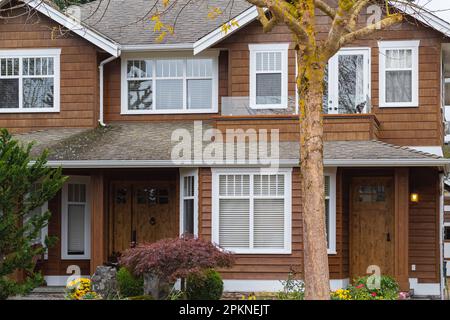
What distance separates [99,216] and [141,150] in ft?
5.79

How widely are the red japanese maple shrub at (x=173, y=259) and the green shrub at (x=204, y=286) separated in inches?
33.3

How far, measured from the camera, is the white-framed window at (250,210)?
18625 millimetres

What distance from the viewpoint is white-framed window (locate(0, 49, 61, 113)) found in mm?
21516

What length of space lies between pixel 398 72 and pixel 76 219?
847 cm

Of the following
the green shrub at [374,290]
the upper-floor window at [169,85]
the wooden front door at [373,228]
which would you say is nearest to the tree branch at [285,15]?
the green shrub at [374,290]

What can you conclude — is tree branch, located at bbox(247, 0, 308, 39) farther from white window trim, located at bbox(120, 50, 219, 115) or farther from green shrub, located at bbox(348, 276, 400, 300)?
white window trim, located at bbox(120, 50, 219, 115)

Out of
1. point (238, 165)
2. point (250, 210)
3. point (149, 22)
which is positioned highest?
point (149, 22)

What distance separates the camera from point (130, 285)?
54.5 ft

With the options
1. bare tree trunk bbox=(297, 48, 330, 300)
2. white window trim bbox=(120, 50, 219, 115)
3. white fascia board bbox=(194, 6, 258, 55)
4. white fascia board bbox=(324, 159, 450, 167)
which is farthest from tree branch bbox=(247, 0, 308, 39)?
white window trim bbox=(120, 50, 219, 115)

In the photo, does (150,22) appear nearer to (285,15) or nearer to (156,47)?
(156,47)

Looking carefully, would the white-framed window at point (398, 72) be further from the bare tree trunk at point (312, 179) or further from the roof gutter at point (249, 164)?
the bare tree trunk at point (312, 179)

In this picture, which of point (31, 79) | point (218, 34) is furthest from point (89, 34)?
point (218, 34)

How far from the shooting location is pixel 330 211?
62.0 ft
